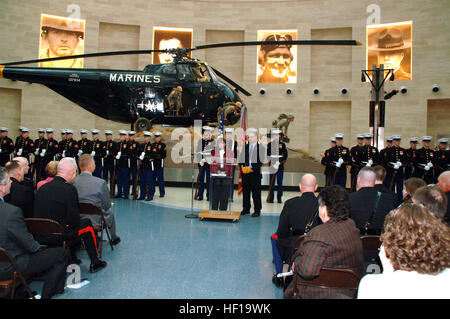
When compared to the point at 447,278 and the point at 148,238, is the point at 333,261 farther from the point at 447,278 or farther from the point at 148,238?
the point at 148,238

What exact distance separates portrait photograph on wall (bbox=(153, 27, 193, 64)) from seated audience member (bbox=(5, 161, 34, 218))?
14969mm

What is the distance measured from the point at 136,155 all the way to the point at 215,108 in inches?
101

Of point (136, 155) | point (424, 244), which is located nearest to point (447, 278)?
point (424, 244)

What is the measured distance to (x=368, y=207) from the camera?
11.4 feet

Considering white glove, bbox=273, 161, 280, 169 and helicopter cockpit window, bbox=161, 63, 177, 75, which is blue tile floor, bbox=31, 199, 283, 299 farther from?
helicopter cockpit window, bbox=161, 63, 177, 75

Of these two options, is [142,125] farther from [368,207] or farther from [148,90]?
[368,207]

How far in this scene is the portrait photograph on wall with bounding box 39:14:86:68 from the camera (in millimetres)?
16125

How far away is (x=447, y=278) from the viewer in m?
1.24

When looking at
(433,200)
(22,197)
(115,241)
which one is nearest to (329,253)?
(433,200)

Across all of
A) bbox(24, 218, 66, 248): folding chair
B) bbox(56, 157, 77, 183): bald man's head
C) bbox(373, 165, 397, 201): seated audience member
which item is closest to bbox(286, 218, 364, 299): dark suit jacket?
bbox(373, 165, 397, 201): seated audience member

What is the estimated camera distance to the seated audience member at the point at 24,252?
2.42m

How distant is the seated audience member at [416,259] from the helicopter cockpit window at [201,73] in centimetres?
847

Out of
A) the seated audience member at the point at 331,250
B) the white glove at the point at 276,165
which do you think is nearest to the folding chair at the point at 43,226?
the seated audience member at the point at 331,250

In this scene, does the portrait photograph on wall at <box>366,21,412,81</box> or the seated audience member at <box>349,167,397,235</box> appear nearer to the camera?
the seated audience member at <box>349,167,397,235</box>
